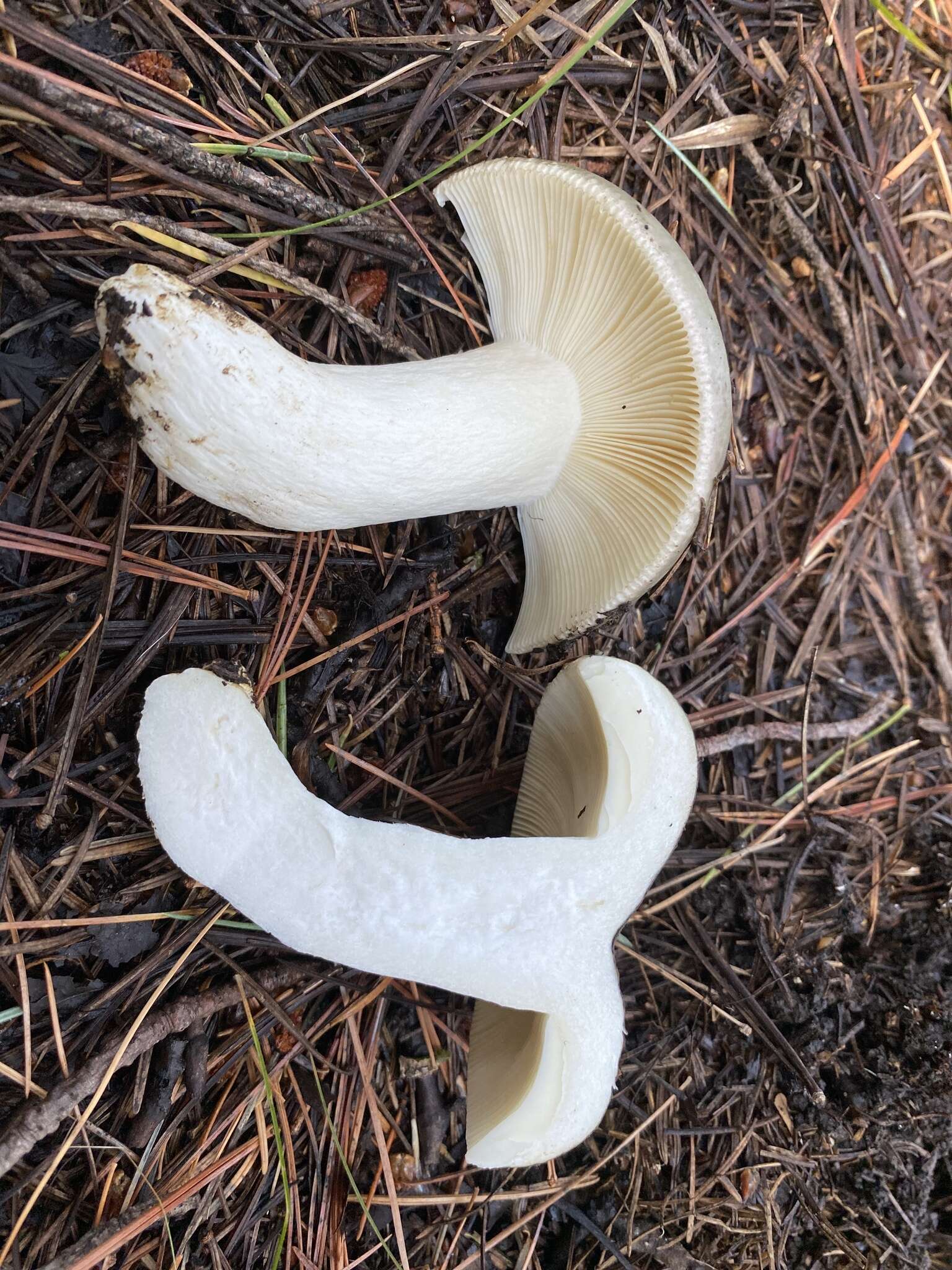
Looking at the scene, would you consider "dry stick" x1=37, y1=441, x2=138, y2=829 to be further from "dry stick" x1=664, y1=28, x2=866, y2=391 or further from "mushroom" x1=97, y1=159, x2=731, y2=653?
"dry stick" x1=664, y1=28, x2=866, y2=391

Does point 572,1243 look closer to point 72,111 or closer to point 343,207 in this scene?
point 343,207

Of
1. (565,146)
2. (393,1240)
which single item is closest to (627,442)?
(565,146)

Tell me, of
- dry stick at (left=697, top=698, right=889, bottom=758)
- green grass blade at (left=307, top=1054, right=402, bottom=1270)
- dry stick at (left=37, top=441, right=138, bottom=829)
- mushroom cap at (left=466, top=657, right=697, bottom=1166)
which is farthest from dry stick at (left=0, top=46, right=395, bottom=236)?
green grass blade at (left=307, top=1054, right=402, bottom=1270)

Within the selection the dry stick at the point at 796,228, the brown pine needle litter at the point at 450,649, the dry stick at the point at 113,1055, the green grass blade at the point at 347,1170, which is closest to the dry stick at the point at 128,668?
the brown pine needle litter at the point at 450,649

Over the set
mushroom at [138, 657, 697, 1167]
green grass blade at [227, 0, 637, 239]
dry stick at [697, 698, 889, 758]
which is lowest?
dry stick at [697, 698, 889, 758]

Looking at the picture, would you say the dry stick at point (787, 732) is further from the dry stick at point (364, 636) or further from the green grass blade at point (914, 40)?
the green grass blade at point (914, 40)
